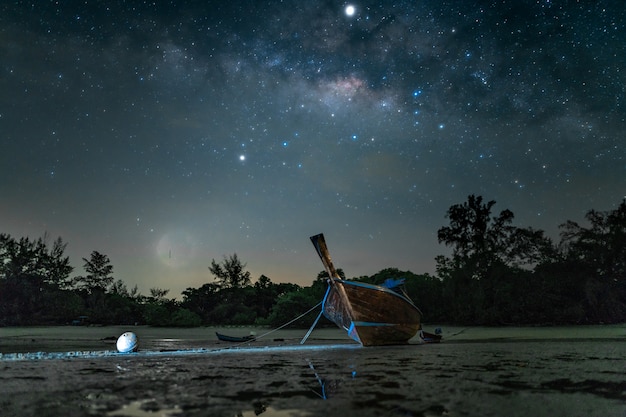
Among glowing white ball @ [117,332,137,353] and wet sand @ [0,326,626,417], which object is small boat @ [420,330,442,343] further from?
glowing white ball @ [117,332,137,353]

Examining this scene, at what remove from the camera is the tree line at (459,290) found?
35.9m

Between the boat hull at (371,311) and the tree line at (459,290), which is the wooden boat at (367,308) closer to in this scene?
the boat hull at (371,311)

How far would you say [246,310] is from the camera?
47312 mm

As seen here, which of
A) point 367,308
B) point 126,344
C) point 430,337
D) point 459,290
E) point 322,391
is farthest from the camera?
point 459,290

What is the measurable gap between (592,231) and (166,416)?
140 ft

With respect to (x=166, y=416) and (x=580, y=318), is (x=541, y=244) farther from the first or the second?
(x=166, y=416)

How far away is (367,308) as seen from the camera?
1441 centimetres

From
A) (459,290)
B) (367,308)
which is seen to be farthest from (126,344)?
(459,290)

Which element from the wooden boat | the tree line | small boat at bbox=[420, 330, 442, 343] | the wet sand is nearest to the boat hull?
the wooden boat

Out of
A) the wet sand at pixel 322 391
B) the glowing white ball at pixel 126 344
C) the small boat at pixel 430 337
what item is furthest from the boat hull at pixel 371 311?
the wet sand at pixel 322 391

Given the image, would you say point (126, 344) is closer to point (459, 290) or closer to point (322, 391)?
point (322, 391)

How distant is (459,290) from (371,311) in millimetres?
28847

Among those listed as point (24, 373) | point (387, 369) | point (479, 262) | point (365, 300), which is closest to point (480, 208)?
point (479, 262)

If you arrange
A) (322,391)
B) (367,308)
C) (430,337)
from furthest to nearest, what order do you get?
(430,337) < (367,308) < (322,391)
